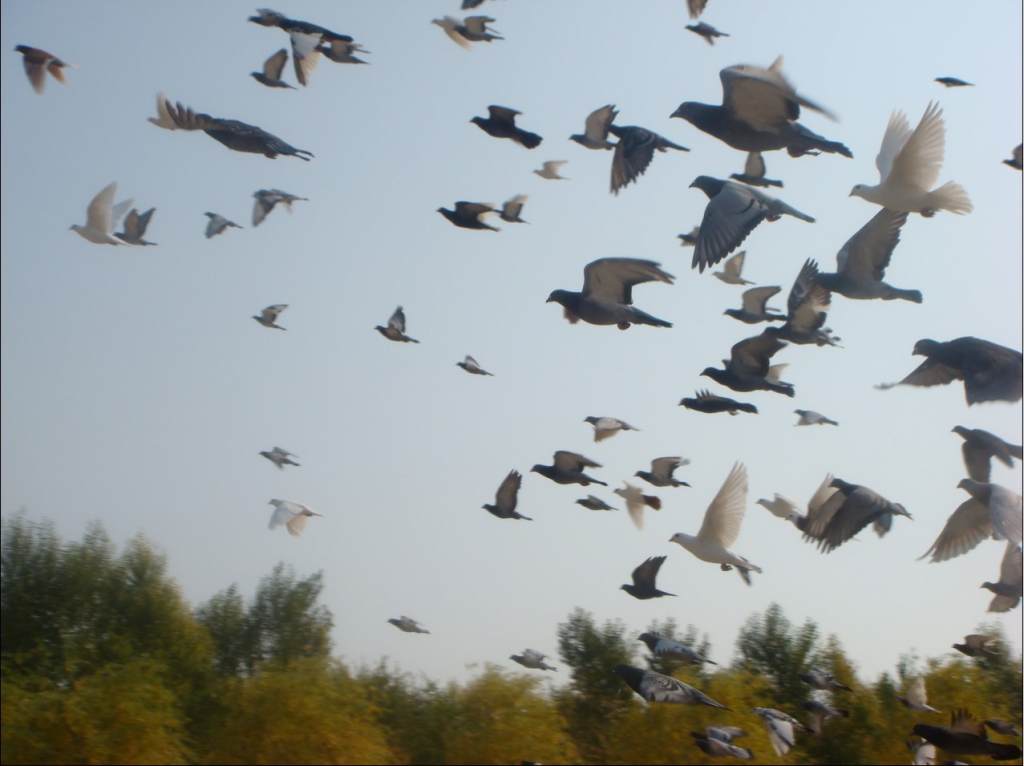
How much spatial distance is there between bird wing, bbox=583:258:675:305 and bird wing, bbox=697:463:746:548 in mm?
2094

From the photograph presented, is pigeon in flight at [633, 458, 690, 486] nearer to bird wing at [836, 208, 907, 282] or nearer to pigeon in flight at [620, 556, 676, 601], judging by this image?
pigeon in flight at [620, 556, 676, 601]

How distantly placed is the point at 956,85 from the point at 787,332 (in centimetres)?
260

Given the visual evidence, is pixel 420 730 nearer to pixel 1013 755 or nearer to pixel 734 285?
pixel 734 285

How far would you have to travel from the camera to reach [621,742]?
35.2m

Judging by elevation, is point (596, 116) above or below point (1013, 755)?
above

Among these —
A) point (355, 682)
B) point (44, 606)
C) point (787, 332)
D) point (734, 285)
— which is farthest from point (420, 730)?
point (787, 332)

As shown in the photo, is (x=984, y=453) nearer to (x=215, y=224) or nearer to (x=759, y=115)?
(x=759, y=115)

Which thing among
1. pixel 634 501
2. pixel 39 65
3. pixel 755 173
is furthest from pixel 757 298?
pixel 39 65

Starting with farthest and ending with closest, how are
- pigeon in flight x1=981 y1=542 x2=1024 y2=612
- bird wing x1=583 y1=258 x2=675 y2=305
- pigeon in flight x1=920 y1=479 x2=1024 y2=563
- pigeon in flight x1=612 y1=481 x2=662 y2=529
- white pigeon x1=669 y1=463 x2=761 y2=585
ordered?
pigeon in flight x1=612 y1=481 x2=662 y2=529
white pigeon x1=669 y1=463 x2=761 y2=585
bird wing x1=583 y1=258 x2=675 y2=305
pigeon in flight x1=981 y1=542 x2=1024 y2=612
pigeon in flight x1=920 y1=479 x2=1024 y2=563

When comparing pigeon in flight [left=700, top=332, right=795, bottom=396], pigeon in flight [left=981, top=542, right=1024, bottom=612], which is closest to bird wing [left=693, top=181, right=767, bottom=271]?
pigeon in flight [left=700, top=332, right=795, bottom=396]

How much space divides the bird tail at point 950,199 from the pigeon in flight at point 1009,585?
8.95ft

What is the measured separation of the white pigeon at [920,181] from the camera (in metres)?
11.0

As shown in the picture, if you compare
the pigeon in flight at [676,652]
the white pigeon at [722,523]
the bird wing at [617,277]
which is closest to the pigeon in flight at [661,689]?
the pigeon in flight at [676,652]

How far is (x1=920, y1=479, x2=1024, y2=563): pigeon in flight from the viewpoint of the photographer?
33.4ft
